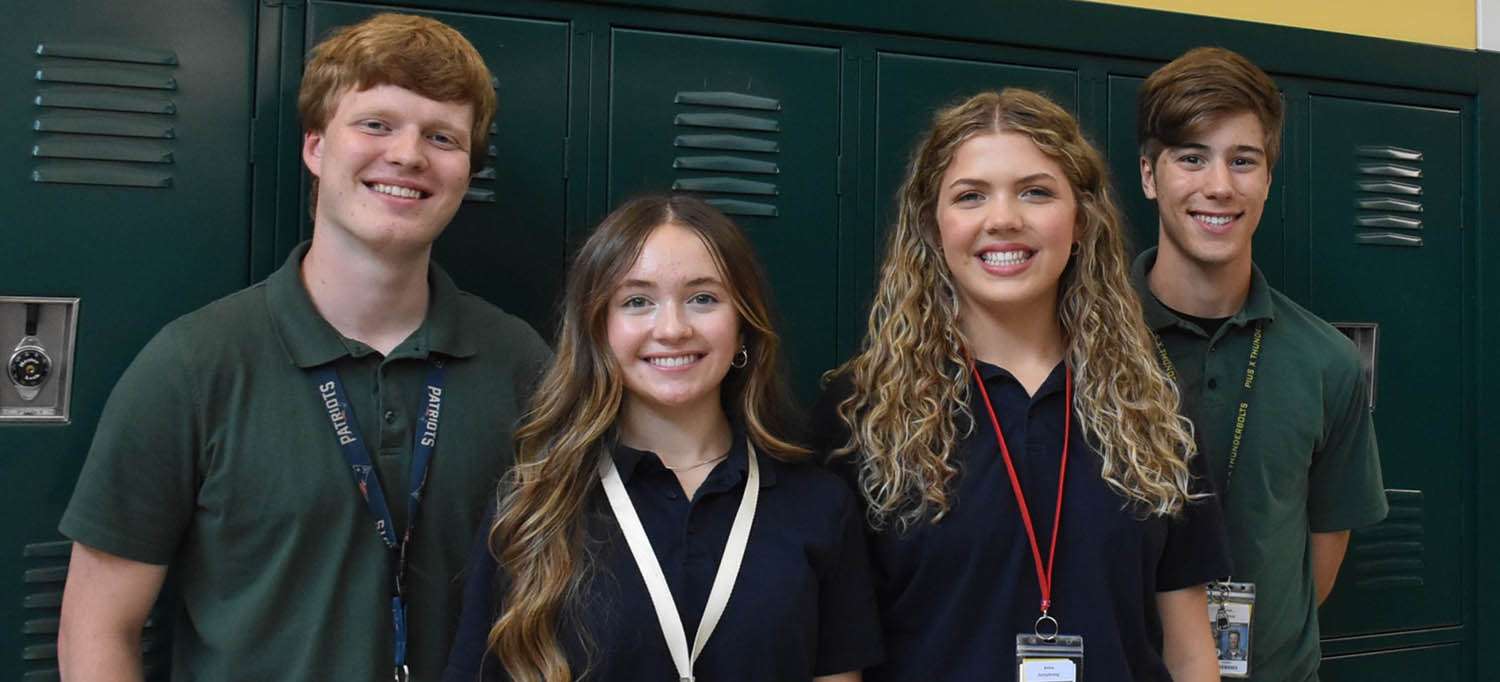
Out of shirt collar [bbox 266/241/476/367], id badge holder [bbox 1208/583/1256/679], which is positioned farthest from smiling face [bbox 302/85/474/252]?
id badge holder [bbox 1208/583/1256/679]

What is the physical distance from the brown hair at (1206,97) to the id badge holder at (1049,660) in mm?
1217

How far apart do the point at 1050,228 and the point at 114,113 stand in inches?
71.8

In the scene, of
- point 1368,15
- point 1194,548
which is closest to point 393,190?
point 1194,548

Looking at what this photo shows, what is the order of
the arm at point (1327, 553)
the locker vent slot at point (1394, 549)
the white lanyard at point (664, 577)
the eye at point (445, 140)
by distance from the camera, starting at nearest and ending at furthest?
the white lanyard at point (664, 577)
the eye at point (445, 140)
the arm at point (1327, 553)
the locker vent slot at point (1394, 549)

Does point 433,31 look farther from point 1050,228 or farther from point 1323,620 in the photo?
point 1323,620

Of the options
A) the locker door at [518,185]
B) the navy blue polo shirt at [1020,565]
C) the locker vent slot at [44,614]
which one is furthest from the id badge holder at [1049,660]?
the locker vent slot at [44,614]

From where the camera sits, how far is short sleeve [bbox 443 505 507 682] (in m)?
1.67

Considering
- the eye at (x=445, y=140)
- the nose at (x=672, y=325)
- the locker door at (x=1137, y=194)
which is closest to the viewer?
the nose at (x=672, y=325)

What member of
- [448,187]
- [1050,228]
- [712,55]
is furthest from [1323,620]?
[448,187]

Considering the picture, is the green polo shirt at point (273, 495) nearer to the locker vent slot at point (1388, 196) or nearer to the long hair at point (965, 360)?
the long hair at point (965, 360)

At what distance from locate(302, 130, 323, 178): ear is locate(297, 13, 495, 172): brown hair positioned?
0.05 feet

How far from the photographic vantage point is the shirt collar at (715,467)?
5.70 ft

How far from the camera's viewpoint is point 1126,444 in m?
1.81

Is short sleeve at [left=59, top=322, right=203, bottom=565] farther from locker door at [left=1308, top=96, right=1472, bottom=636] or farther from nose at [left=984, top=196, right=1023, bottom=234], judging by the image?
locker door at [left=1308, top=96, right=1472, bottom=636]
